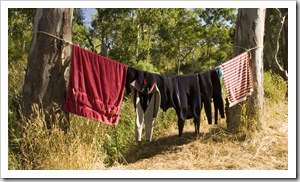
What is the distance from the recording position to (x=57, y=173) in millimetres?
3105

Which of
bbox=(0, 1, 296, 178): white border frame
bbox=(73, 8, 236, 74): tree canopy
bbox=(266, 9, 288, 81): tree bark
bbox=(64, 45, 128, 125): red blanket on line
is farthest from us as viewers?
bbox=(73, 8, 236, 74): tree canopy

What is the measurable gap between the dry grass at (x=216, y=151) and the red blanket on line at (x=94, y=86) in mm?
799

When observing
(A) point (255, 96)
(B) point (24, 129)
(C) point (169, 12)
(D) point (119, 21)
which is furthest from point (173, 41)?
(B) point (24, 129)

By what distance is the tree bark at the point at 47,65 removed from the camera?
3299 millimetres

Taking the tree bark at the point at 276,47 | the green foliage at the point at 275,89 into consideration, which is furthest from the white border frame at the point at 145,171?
the tree bark at the point at 276,47

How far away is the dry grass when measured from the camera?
3748mm

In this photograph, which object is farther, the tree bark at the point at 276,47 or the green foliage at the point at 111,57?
the tree bark at the point at 276,47

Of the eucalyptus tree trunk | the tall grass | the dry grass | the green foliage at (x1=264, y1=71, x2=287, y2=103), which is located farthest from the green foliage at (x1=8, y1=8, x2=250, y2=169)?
the green foliage at (x1=264, y1=71, x2=287, y2=103)

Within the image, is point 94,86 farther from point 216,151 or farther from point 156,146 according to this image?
point 216,151

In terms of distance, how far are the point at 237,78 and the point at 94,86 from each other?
2041 mm

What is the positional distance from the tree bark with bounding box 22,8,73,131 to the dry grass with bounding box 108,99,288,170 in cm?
117

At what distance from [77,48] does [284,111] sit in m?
4.22

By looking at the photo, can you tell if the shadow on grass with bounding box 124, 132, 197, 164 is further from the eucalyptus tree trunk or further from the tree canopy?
the tree canopy

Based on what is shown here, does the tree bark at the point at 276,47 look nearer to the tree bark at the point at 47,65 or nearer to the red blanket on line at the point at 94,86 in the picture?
the red blanket on line at the point at 94,86
